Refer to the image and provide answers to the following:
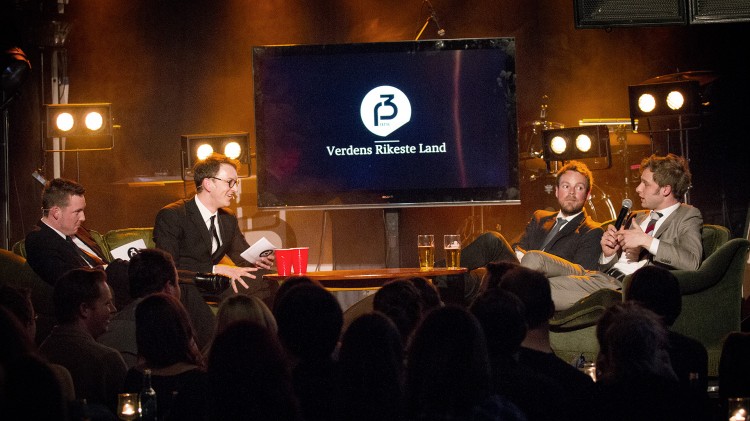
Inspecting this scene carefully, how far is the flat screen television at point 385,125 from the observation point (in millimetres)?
5949

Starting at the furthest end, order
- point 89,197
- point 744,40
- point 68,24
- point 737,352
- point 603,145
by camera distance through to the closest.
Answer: point 744,40
point 89,197
point 68,24
point 603,145
point 737,352

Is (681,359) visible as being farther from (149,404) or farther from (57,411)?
(57,411)

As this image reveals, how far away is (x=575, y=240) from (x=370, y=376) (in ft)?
11.2

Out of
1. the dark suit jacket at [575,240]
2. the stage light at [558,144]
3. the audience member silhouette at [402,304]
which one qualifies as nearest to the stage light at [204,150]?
the dark suit jacket at [575,240]

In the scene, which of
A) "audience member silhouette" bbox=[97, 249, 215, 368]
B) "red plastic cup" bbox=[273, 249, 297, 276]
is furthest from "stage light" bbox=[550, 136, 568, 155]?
"audience member silhouette" bbox=[97, 249, 215, 368]

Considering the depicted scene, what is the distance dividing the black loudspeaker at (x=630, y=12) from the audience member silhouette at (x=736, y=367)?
7.61ft

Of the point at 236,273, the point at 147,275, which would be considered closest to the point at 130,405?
the point at 147,275

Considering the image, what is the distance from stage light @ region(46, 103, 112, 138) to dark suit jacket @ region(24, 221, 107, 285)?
4.62 feet

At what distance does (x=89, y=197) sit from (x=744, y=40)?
6339 mm

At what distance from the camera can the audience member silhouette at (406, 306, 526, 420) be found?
2.51 m

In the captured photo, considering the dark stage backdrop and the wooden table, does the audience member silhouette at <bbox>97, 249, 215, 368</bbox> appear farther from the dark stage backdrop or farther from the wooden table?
the dark stage backdrop

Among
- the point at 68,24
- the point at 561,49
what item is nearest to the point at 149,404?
the point at 68,24

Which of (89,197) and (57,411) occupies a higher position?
(89,197)

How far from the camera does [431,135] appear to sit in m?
6.01
